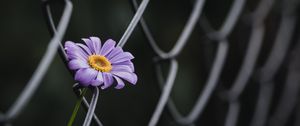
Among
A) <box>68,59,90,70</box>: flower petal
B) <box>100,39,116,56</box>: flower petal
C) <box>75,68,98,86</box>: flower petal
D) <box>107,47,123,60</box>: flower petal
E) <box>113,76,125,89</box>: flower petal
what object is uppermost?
<box>100,39,116,56</box>: flower petal

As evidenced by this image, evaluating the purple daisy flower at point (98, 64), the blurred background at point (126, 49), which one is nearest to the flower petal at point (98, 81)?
the purple daisy flower at point (98, 64)

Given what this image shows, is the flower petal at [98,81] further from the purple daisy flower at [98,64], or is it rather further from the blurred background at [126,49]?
the blurred background at [126,49]

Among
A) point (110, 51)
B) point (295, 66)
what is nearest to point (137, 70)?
point (295, 66)

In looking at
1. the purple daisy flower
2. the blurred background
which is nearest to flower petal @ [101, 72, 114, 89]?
the purple daisy flower

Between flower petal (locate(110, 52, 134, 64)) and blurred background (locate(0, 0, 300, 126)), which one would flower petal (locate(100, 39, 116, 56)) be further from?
blurred background (locate(0, 0, 300, 126))

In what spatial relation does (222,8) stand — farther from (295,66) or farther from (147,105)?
(295,66)

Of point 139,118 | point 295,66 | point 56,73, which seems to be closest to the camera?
point 295,66

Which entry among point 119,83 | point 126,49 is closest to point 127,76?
point 119,83
